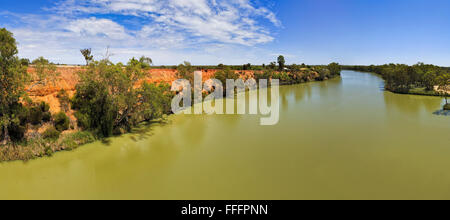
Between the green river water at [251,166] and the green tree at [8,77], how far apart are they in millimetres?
2402

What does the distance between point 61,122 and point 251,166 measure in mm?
12440

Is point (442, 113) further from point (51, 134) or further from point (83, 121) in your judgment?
point (51, 134)

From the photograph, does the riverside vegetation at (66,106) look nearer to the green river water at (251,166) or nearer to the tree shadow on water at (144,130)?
the tree shadow on water at (144,130)

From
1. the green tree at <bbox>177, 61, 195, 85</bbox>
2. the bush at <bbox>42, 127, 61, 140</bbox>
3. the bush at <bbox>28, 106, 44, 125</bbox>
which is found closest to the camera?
the bush at <bbox>42, 127, 61, 140</bbox>

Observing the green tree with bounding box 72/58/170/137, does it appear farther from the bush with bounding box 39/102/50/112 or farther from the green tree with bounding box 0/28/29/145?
the green tree with bounding box 0/28/29/145

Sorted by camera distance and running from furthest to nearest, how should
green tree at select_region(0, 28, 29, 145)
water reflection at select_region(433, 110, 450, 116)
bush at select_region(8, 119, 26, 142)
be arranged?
water reflection at select_region(433, 110, 450, 116), bush at select_region(8, 119, 26, 142), green tree at select_region(0, 28, 29, 145)

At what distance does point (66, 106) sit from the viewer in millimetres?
15164

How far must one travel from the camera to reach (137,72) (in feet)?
49.9

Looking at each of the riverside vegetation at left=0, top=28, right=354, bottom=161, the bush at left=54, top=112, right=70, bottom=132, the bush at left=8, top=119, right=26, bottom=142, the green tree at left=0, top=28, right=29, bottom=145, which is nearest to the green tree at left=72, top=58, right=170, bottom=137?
the riverside vegetation at left=0, top=28, right=354, bottom=161

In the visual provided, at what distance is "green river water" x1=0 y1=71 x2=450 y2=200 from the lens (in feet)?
27.1

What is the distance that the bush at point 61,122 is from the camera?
13.2m

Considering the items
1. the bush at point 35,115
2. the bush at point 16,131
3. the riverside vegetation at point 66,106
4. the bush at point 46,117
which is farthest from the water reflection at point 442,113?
the bush at point 16,131

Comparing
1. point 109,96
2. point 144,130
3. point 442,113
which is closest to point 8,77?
point 109,96
